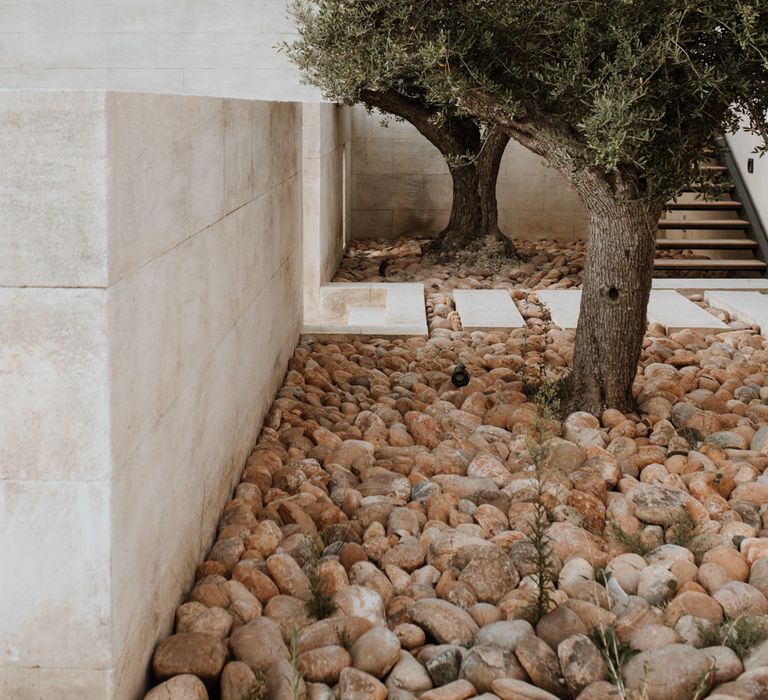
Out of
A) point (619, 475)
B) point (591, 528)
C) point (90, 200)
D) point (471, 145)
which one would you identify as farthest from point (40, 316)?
point (471, 145)

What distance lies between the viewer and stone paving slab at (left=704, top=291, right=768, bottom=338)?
6.77 m

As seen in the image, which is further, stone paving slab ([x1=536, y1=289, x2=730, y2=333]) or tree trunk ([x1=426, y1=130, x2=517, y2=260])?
tree trunk ([x1=426, y1=130, x2=517, y2=260])

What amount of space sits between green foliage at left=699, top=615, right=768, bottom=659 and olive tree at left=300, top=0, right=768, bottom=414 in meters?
1.88

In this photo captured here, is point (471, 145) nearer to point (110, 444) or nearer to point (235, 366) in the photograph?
point (235, 366)

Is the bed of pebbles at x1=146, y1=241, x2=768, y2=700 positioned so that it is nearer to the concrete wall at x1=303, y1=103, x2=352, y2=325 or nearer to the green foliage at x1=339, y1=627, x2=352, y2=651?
the green foliage at x1=339, y1=627, x2=352, y2=651

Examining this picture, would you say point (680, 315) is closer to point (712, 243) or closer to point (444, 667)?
point (712, 243)

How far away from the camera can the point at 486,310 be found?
23.5 ft

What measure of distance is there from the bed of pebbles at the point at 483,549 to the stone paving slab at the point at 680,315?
104 cm

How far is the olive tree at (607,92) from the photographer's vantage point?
3996 mm

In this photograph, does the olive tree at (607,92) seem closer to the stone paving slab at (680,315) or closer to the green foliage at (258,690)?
the stone paving slab at (680,315)

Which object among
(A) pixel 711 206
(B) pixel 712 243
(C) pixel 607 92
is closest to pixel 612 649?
(C) pixel 607 92

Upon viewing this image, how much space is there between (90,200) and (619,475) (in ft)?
8.31

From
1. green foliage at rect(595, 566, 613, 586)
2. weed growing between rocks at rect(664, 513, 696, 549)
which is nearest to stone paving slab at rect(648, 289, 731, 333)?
weed growing between rocks at rect(664, 513, 696, 549)

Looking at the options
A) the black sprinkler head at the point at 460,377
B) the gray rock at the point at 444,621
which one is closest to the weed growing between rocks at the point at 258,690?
the gray rock at the point at 444,621
